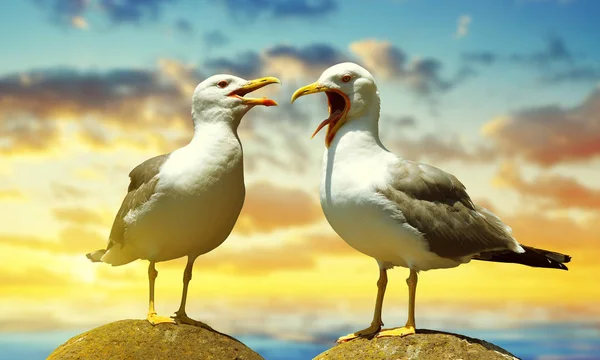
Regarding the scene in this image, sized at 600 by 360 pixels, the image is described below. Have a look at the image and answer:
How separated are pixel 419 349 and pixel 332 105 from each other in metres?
3.28

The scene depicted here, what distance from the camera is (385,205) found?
416 inches

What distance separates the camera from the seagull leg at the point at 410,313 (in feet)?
35.2

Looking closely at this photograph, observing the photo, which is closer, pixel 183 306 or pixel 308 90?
pixel 308 90

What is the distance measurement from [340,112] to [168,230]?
2744 mm

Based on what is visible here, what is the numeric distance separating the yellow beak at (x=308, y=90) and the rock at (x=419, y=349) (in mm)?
3168

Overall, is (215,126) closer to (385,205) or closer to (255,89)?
(255,89)

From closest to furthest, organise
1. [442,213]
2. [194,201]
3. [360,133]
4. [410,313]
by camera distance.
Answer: [410,313] < [442,213] < [360,133] < [194,201]

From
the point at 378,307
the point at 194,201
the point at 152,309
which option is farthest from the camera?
the point at 152,309

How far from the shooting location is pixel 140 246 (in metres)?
11.9

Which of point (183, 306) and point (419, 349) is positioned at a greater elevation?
point (183, 306)

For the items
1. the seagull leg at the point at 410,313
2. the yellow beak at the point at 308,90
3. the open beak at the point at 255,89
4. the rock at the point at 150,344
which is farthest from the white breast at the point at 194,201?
the seagull leg at the point at 410,313

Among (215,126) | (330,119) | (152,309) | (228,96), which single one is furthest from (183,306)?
(330,119)

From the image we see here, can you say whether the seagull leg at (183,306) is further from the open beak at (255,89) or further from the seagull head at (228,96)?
the open beak at (255,89)

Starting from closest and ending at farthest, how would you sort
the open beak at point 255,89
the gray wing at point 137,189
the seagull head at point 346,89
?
1. the seagull head at point 346,89
2. the gray wing at point 137,189
3. the open beak at point 255,89
